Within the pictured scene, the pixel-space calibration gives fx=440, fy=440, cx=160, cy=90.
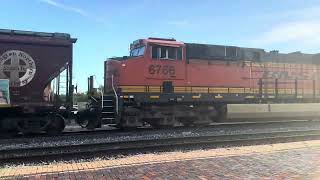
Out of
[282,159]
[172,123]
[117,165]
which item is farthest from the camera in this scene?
[172,123]

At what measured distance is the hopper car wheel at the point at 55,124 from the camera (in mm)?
15180

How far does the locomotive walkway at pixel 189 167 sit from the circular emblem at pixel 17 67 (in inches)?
247

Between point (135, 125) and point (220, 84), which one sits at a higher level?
point (220, 84)

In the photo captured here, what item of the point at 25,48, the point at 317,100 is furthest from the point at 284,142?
the point at 317,100

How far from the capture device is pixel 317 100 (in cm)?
2330

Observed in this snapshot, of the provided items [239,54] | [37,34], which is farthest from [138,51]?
[239,54]

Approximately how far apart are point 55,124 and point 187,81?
6.16 m

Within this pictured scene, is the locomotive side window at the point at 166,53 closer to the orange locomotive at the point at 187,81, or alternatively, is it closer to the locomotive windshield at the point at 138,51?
the orange locomotive at the point at 187,81

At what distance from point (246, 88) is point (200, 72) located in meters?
A: 2.84

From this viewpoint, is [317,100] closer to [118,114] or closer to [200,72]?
[200,72]

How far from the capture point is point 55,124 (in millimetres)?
15211

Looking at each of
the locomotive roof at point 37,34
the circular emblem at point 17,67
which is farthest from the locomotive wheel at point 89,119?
the locomotive roof at point 37,34

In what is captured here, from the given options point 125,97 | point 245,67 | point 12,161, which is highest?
point 245,67

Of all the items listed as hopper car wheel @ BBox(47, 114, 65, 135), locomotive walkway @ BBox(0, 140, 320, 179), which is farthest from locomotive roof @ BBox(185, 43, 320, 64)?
locomotive walkway @ BBox(0, 140, 320, 179)
